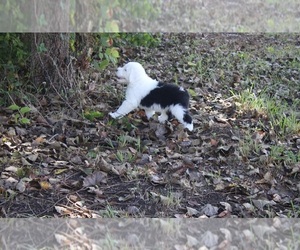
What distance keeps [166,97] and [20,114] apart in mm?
982

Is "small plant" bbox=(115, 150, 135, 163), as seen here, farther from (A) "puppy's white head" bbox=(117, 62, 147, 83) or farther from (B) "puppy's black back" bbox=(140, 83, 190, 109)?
(A) "puppy's white head" bbox=(117, 62, 147, 83)

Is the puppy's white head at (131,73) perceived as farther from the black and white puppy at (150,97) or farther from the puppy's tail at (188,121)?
the puppy's tail at (188,121)

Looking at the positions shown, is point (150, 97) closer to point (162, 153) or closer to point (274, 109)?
point (162, 153)

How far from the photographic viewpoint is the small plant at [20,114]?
3.61m

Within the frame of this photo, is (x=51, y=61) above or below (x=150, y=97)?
above

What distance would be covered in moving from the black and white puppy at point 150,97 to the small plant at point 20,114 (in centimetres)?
56

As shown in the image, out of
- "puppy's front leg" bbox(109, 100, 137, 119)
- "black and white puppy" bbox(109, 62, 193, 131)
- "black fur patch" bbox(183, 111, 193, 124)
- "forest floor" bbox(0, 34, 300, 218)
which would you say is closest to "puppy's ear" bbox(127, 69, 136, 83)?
"black and white puppy" bbox(109, 62, 193, 131)

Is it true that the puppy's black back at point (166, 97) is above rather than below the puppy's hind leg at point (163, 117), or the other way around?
above

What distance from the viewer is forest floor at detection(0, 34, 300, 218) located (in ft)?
8.96

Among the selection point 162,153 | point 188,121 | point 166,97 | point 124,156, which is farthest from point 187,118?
point 124,156

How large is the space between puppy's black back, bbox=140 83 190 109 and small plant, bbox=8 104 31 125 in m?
0.78

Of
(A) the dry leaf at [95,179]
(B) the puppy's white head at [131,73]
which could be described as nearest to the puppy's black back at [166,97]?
(B) the puppy's white head at [131,73]

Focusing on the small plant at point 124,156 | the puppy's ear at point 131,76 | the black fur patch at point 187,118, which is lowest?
the small plant at point 124,156

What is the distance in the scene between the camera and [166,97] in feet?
12.5
